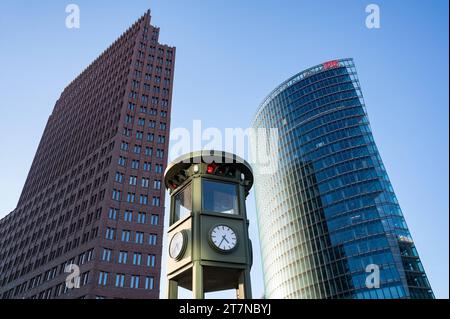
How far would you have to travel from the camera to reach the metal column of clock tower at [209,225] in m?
12.7

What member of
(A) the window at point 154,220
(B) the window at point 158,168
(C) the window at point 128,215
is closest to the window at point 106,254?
(C) the window at point 128,215

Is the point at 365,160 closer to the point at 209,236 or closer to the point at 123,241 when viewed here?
the point at 123,241

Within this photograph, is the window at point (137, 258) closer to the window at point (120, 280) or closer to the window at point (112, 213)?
the window at point (120, 280)

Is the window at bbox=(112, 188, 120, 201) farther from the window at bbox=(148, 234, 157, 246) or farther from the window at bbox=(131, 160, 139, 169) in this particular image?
the window at bbox=(148, 234, 157, 246)

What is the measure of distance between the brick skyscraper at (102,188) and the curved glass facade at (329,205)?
1597 inches

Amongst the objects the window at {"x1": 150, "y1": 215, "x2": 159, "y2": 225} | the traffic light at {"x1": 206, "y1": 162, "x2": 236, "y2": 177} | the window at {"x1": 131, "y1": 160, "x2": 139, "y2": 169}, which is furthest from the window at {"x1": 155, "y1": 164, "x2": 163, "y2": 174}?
the traffic light at {"x1": 206, "y1": 162, "x2": 236, "y2": 177}

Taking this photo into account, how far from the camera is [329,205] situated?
96625 mm

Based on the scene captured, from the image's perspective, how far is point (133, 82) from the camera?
95.2 meters

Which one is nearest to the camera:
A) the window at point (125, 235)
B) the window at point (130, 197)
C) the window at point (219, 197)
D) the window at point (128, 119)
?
the window at point (219, 197)

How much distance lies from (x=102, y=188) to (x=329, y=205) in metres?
54.5

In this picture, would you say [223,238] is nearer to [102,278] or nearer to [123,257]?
[102,278]

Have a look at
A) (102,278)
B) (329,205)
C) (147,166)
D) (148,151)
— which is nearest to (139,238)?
(102,278)
